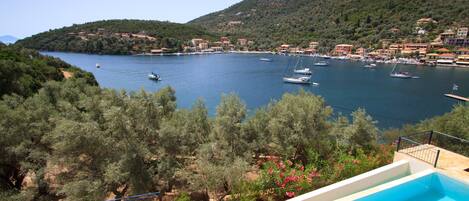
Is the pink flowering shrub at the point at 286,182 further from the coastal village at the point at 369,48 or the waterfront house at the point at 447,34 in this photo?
the waterfront house at the point at 447,34

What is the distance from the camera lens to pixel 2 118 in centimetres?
1141

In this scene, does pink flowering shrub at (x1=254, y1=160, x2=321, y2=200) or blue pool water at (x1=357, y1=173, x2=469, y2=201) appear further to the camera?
blue pool water at (x1=357, y1=173, x2=469, y2=201)

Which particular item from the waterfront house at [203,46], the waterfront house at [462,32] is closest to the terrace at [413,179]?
the waterfront house at [462,32]

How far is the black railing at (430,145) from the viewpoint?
9.32 m

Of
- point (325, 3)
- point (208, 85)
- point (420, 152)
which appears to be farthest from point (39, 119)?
point (325, 3)

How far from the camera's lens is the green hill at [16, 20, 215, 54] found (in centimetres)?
11112

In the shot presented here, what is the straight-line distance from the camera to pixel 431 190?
848 cm

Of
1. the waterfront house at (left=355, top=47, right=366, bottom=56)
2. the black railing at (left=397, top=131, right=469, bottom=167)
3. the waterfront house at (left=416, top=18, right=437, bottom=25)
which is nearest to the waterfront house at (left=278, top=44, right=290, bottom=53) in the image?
the waterfront house at (left=355, top=47, right=366, bottom=56)

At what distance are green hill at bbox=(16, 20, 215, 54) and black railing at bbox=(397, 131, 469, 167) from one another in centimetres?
11111

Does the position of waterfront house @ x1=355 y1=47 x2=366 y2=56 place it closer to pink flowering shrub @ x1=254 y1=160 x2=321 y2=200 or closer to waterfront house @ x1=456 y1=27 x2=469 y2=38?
waterfront house @ x1=456 y1=27 x2=469 y2=38

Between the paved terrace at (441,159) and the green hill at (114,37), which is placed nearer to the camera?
the paved terrace at (441,159)

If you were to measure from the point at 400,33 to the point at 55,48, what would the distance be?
131 meters

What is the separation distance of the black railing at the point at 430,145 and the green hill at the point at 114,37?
111106 millimetres

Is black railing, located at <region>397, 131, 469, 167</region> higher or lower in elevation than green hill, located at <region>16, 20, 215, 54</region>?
lower
